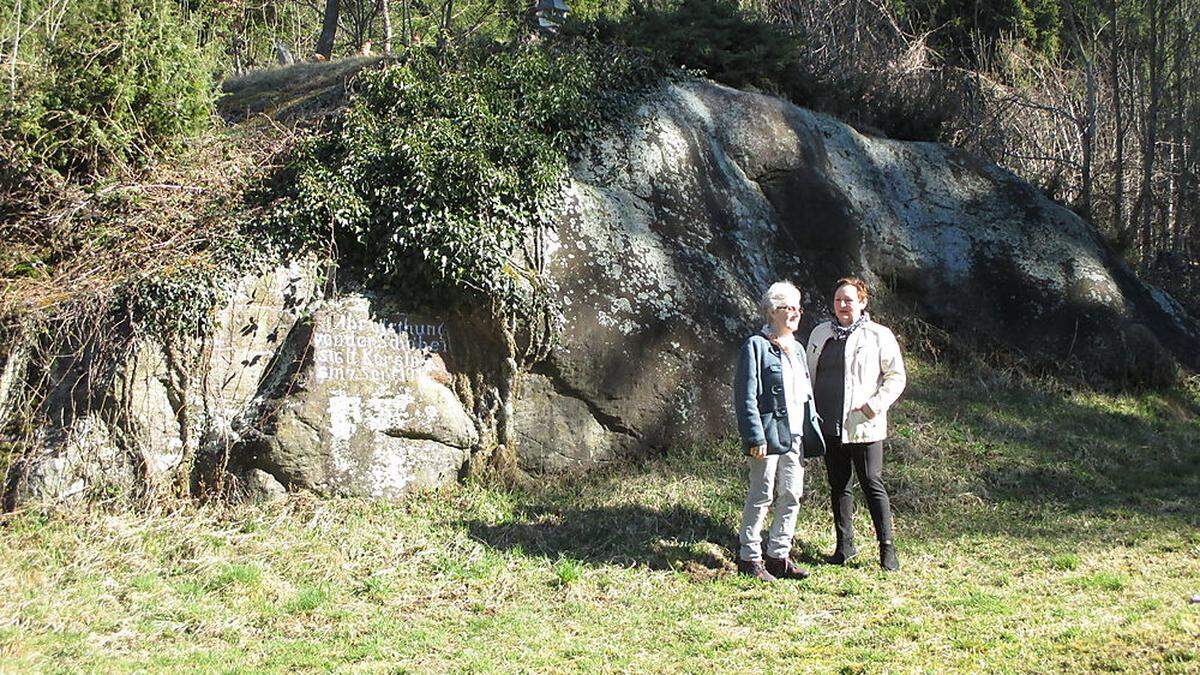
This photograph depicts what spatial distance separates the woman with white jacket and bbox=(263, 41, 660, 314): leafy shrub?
9.40ft

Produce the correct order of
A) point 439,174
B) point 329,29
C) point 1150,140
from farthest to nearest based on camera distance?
point 329,29 → point 1150,140 → point 439,174

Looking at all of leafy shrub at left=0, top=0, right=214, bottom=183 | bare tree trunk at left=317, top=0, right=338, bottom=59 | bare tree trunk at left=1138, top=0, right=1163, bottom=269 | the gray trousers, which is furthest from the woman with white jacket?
bare tree trunk at left=317, top=0, right=338, bottom=59

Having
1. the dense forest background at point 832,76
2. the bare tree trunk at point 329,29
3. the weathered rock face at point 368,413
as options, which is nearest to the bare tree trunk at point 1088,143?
the dense forest background at point 832,76

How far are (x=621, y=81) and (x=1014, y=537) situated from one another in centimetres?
586

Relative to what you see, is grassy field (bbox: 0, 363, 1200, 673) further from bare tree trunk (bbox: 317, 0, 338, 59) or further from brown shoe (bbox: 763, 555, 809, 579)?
bare tree trunk (bbox: 317, 0, 338, 59)

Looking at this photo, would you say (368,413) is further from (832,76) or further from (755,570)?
(832,76)

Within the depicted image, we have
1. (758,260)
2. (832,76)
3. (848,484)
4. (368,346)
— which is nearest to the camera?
(848,484)

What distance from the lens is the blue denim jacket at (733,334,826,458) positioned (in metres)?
6.40

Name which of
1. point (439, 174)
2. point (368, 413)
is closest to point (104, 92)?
point (439, 174)

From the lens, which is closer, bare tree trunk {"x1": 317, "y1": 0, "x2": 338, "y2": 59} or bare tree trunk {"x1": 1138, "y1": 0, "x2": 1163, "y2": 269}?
bare tree trunk {"x1": 1138, "y1": 0, "x2": 1163, "y2": 269}

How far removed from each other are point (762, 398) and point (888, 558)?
141cm

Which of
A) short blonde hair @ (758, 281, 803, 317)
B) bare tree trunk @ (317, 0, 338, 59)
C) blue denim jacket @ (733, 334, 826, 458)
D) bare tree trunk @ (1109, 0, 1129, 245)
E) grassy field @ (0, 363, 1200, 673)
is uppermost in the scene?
bare tree trunk @ (317, 0, 338, 59)

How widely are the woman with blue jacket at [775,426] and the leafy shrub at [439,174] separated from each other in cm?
269

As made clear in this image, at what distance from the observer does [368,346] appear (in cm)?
822
